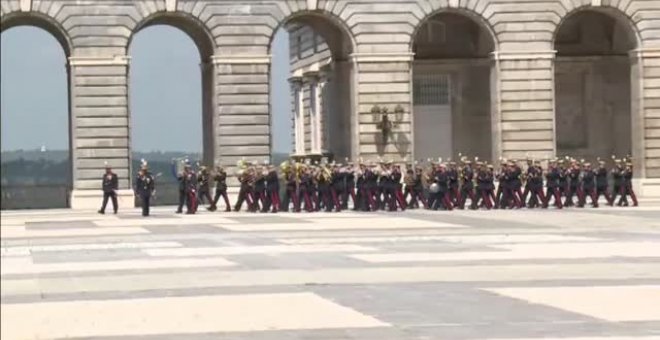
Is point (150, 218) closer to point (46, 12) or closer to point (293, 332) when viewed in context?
point (46, 12)

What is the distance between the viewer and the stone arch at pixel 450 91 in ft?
176

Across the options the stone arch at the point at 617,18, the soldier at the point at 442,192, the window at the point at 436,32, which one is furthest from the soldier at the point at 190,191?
the window at the point at 436,32

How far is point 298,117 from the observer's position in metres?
63.4

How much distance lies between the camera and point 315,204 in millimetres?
41344

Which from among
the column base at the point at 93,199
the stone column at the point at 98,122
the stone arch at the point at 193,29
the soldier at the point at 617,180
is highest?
the stone arch at the point at 193,29

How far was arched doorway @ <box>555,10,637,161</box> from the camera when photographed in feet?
177

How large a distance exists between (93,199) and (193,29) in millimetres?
6925

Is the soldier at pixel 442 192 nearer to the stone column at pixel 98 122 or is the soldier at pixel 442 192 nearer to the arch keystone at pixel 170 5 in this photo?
the stone column at pixel 98 122

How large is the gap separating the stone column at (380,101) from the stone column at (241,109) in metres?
3.15

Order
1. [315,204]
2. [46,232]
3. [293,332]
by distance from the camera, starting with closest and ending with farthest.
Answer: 1. [293,332]
2. [46,232]
3. [315,204]

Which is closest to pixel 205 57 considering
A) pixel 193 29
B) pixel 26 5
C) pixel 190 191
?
pixel 193 29

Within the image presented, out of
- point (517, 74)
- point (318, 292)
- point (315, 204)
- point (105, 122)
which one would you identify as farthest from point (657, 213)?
point (318, 292)

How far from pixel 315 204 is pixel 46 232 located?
12.7 meters

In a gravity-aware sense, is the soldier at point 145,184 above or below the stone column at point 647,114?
below
